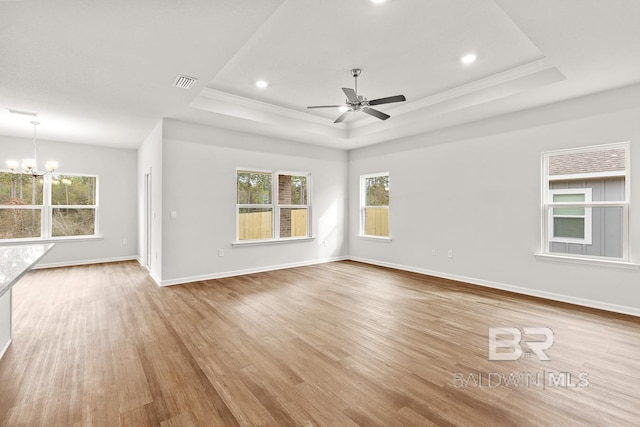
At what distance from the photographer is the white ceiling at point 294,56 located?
2340 mm

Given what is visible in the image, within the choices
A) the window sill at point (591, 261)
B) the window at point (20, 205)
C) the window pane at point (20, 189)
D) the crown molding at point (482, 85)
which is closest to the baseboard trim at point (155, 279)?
the window at point (20, 205)

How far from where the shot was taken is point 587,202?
3912 millimetres

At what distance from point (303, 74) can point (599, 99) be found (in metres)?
3.75

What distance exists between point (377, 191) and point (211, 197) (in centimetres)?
352

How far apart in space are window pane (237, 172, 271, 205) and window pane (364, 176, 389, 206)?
233 cm

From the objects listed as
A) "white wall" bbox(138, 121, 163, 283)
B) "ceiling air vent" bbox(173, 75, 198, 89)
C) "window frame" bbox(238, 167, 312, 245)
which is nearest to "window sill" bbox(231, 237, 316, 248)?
"window frame" bbox(238, 167, 312, 245)

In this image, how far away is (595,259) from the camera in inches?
148

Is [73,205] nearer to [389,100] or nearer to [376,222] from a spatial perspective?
[376,222]

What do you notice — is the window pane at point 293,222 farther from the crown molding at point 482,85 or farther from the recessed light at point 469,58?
the recessed light at point 469,58

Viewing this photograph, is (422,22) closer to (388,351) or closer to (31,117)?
(388,351)

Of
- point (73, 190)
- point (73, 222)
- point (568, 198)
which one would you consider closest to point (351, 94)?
point (568, 198)

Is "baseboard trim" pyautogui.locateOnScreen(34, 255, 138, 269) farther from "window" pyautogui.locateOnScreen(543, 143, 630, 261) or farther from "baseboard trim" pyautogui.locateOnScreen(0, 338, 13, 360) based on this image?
"window" pyautogui.locateOnScreen(543, 143, 630, 261)

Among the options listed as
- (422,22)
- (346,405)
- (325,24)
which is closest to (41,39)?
(325,24)
